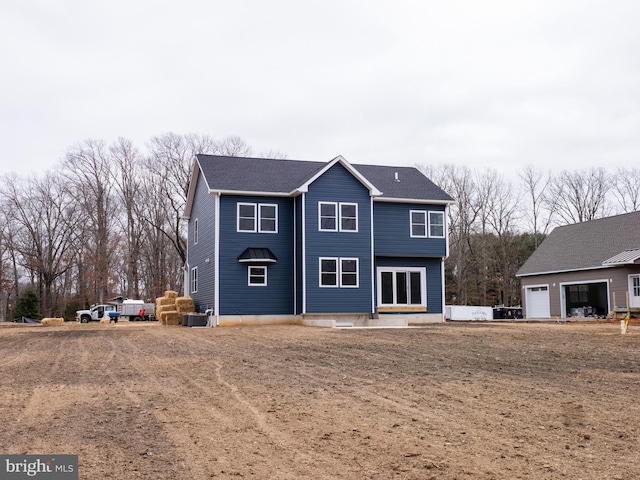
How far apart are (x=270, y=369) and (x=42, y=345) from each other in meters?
9.60

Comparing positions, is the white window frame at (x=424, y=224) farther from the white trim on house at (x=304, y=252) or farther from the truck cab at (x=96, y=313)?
the truck cab at (x=96, y=313)

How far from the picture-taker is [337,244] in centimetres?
2747

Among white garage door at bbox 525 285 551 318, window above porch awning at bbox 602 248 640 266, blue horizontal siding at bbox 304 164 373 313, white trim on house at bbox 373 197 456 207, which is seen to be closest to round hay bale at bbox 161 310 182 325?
blue horizontal siding at bbox 304 164 373 313

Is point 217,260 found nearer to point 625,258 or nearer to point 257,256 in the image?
point 257,256

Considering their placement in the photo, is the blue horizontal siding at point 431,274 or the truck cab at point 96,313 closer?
the blue horizontal siding at point 431,274

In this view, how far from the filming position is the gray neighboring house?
33.6 meters

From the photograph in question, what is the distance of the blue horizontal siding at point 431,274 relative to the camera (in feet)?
99.9

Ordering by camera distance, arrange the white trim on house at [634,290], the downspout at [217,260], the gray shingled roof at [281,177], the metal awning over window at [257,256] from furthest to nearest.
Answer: the white trim on house at [634,290]
the gray shingled roof at [281,177]
the metal awning over window at [257,256]
the downspout at [217,260]

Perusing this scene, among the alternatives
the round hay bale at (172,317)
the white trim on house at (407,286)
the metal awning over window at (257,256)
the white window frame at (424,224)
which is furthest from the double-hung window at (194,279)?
the white window frame at (424,224)

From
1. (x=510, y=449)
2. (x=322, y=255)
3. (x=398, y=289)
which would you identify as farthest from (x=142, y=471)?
(x=398, y=289)

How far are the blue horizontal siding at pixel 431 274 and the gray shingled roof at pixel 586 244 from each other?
1056 cm

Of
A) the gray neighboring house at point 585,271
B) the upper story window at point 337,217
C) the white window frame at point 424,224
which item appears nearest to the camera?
the upper story window at point 337,217

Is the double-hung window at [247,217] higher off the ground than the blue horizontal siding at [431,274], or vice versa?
the double-hung window at [247,217]

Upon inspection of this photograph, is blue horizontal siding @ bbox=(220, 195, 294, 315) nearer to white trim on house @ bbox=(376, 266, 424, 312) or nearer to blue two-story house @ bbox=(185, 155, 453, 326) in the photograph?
blue two-story house @ bbox=(185, 155, 453, 326)
